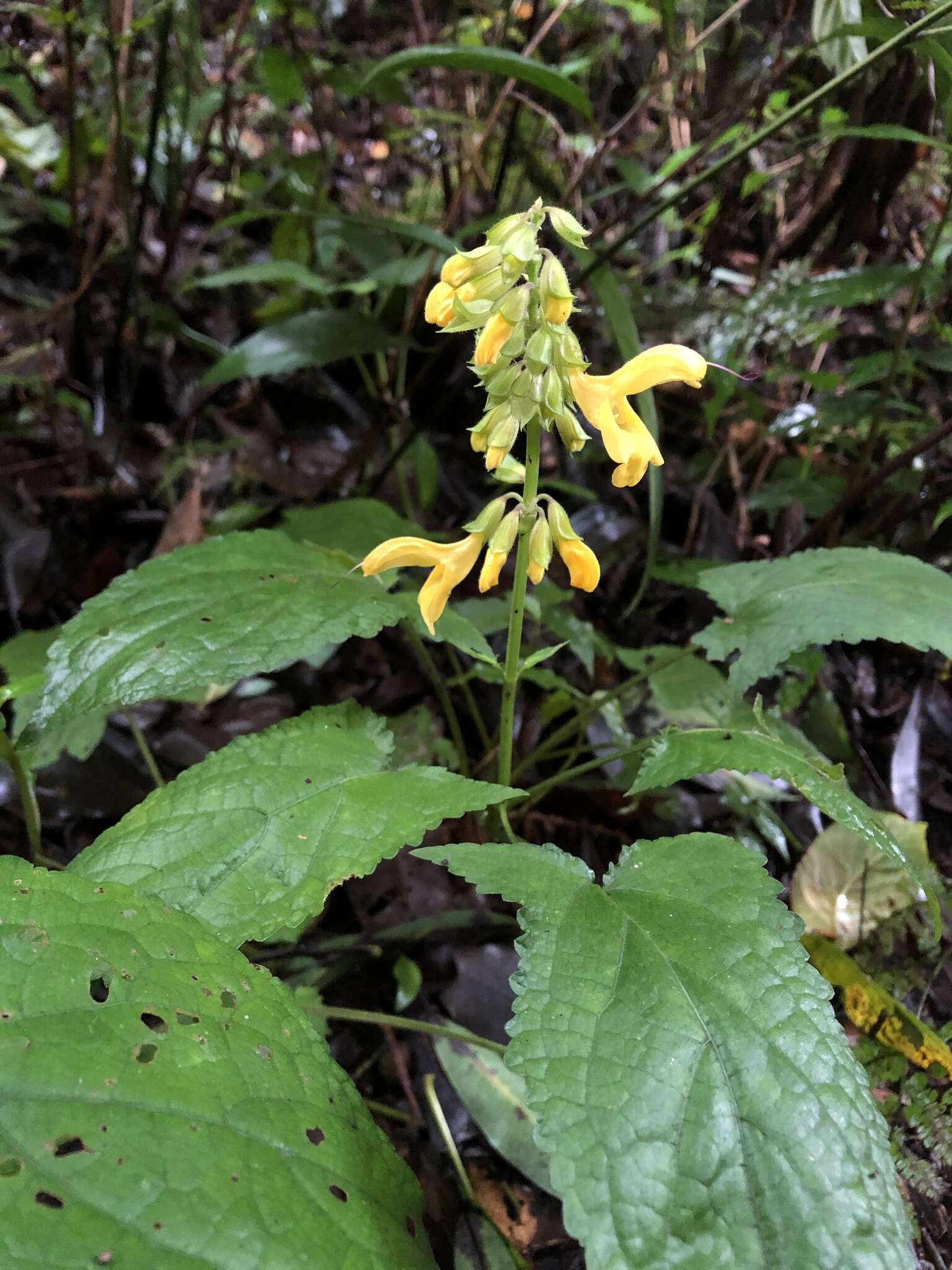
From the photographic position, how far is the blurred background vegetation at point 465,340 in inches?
79.6

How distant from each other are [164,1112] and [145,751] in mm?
1299

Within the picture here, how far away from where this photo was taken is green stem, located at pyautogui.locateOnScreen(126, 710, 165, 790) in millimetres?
1894

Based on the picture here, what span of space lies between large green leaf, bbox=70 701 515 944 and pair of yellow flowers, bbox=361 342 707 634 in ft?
1.01

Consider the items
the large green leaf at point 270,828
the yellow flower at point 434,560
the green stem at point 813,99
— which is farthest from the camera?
the green stem at point 813,99

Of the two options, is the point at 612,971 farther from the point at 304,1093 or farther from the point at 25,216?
the point at 25,216

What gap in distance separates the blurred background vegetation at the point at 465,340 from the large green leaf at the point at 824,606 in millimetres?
303

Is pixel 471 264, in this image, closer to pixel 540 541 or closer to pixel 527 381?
pixel 527 381

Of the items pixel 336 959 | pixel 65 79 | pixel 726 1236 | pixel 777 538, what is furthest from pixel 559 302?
pixel 65 79

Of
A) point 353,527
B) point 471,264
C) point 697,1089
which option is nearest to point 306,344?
point 353,527

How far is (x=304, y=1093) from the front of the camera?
871 mm

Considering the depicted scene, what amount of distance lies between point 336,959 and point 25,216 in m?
3.64

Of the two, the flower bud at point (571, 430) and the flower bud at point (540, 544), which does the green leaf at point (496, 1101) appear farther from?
the flower bud at point (571, 430)

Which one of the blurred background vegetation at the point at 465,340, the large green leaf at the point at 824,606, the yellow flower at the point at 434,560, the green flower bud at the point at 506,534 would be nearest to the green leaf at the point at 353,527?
the blurred background vegetation at the point at 465,340

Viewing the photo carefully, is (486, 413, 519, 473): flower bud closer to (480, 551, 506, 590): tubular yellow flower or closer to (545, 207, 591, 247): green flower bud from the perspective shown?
(480, 551, 506, 590): tubular yellow flower
